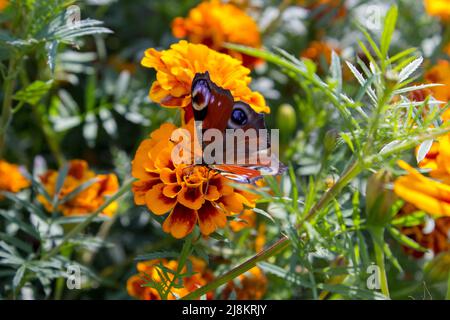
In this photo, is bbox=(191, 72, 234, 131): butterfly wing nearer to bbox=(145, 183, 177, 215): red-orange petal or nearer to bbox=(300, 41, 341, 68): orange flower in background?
bbox=(145, 183, 177, 215): red-orange petal

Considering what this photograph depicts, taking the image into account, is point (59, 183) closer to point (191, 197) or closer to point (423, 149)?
point (191, 197)

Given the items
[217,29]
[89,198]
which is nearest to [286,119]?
[217,29]

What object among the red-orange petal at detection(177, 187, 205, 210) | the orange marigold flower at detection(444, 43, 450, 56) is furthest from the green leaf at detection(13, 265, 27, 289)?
the orange marigold flower at detection(444, 43, 450, 56)

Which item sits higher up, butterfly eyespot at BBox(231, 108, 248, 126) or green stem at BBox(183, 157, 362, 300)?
butterfly eyespot at BBox(231, 108, 248, 126)

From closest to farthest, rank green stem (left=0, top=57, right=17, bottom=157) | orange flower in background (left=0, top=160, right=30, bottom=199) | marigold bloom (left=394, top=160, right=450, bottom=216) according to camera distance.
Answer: marigold bloom (left=394, top=160, right=450, bottom=216) → green stem (left=0, top=57, right=17, bottom=157) → orange flower in background (left=0, top=160, right=30, bottom=199)

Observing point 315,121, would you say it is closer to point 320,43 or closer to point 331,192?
point 320,43

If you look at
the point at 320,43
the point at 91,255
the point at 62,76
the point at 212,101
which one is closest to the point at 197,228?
the point at 212,101
